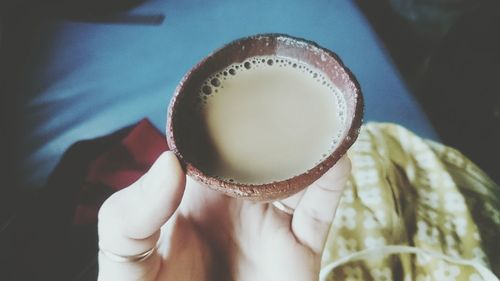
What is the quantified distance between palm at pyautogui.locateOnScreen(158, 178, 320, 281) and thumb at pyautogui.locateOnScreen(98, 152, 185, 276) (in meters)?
0.13

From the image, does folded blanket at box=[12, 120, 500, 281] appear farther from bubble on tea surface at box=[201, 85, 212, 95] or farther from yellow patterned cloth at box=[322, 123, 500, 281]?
bubble on tea surface at box=[201, 85, 212, 95]

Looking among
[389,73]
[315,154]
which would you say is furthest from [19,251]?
[389,73]

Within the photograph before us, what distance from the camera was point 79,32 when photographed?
1812 mm

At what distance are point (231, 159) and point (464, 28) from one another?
1.31 metres

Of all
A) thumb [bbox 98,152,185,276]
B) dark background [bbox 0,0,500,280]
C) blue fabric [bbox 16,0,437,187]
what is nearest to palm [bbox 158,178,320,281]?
thumb [bbox 98,152,185,276]

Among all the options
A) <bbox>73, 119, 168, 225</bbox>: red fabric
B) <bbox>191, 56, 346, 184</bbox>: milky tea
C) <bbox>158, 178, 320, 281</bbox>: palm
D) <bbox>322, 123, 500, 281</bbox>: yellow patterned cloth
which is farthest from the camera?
<bbox>73, 119, 168, 225</bbox>: red fabric

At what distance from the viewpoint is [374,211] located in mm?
1283

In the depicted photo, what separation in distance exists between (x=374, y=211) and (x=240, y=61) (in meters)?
0.61

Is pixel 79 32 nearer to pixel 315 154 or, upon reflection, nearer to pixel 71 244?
pixel 71 244

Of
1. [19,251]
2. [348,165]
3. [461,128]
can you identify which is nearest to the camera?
[348,165]

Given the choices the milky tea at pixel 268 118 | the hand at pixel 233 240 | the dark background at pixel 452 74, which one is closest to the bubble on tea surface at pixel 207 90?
the milky tea at pixel 268 118

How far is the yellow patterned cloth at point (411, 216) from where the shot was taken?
1181mm

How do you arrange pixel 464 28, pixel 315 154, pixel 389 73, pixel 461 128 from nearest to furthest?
1. pixel 315 154
2. pixel 389 73
3. pixel 464 28
4. pixel 461 128

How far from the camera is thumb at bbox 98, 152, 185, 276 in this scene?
736 millimetres
